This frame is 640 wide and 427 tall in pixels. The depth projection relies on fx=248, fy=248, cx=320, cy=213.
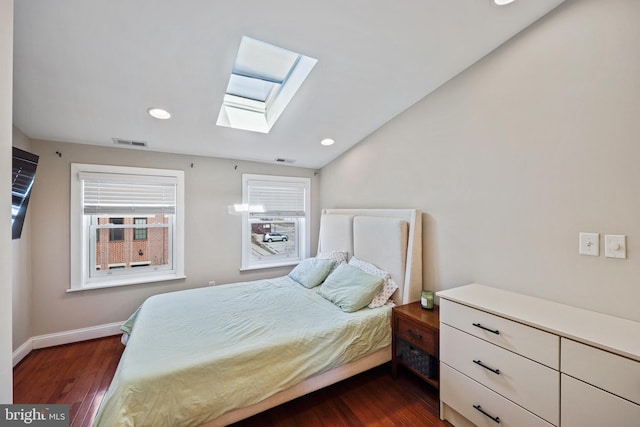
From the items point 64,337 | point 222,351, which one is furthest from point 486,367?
point 64,337

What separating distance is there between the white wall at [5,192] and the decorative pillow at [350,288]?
1.87 meters

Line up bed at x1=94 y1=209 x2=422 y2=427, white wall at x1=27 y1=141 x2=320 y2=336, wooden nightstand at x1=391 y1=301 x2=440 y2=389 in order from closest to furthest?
bed at x1=94 y1=209 x2=422 y2=427
wooden nightstand at x1=391 y1=301 x2=440 y2=389
white wall at x1=27 y1=141 x2=320 y2=336

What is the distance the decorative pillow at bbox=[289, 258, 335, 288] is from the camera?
278 centimetres

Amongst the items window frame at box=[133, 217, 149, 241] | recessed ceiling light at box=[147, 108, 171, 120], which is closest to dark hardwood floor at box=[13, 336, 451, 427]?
window frame at box=[133, 217, 149, 241]

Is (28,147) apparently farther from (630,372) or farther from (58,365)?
(630,372)

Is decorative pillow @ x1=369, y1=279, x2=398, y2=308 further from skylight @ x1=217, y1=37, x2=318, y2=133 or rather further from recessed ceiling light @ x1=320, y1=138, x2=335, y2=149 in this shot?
skylight @ x1=217, y1=37, x2=318, y2=133

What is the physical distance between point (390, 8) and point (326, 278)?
7.69ft

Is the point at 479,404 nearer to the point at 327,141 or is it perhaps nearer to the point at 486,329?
the point at 486,329

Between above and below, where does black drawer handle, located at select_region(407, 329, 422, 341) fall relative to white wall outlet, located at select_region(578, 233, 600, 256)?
below

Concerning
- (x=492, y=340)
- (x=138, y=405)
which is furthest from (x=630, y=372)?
(x=138, y=405)

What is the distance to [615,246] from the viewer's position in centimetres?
131

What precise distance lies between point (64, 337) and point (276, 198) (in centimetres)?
275

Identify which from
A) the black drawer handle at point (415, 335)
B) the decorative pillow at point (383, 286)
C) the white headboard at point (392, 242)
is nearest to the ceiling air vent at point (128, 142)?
the white headboard at point (392, 242)

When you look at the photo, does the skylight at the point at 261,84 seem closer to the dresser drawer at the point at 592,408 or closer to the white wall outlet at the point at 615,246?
the white wall outlet at the point at 615,246
